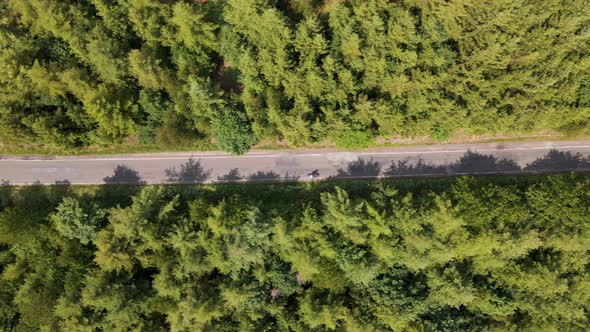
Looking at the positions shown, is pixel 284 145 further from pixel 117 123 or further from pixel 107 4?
pixel 107 4

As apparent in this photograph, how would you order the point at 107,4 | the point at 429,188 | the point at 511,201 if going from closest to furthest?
the point at 511,201, the point at 107,4, the point at 429,188

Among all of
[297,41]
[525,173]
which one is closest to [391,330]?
[525,173]

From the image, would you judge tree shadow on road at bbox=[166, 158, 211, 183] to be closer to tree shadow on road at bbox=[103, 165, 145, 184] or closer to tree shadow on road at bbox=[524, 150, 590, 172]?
tree shadow on road at bbox=[103, 165, 145, 184]

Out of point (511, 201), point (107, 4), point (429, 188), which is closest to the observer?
point (511, 201)

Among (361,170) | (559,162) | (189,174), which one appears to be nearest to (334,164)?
(361,170)

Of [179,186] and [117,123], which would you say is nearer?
[117,123]

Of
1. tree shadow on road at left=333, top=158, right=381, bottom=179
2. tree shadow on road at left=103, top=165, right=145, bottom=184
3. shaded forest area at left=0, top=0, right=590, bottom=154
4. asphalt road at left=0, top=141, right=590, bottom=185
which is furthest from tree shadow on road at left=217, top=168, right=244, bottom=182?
tree shadow on road at left=333, top=158, right=381, bottom=179

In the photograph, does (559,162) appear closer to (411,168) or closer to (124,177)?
(411,168)
